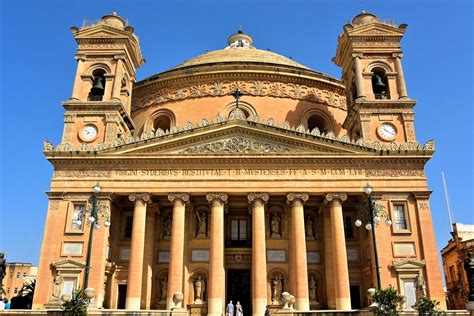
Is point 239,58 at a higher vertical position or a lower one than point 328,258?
higher

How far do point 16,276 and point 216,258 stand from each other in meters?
51.7

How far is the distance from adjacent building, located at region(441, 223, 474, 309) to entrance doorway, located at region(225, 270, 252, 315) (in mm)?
24833

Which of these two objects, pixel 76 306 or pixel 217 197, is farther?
pixel 217 197

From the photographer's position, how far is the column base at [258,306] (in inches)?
1031

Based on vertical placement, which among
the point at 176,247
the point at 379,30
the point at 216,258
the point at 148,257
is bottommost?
the point at 216,258

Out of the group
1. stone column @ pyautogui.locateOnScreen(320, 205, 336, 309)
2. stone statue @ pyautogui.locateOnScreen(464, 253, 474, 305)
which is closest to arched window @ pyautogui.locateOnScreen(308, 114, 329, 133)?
stone column @ pyautogui.locateOnScreen(320, 205, 336, 309)

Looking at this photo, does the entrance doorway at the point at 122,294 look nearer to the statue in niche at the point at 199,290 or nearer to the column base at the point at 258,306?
the statue in niche at the point at 199,290

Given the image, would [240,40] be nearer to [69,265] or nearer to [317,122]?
[317,122]

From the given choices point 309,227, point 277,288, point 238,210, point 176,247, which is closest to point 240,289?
point 277,288

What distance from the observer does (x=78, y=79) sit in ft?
110

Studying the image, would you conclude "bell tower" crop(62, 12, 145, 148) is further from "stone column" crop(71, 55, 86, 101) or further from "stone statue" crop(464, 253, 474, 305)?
"stone statue" crop(464, 253, 474, 305)

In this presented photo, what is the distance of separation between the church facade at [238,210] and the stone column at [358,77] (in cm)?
15

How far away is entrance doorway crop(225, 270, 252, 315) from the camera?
29.7 metres

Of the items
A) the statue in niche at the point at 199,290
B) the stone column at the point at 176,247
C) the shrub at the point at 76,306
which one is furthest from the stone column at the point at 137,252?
the shrub at the point at 76,306
